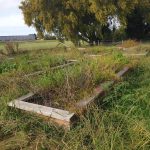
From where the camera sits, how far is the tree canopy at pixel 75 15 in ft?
104

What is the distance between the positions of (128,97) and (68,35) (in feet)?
90.8

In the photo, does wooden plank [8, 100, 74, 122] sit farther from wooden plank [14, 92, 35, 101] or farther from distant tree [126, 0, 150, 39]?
distant tree [126, 0, 150, 39]

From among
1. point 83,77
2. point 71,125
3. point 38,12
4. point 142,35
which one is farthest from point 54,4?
point 71,125

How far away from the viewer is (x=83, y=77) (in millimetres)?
7258

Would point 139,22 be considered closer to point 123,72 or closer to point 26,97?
point 123,72

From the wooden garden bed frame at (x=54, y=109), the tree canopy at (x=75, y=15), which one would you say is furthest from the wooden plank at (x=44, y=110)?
the tree canopy at (x=75, y=15)

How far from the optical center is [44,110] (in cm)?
571

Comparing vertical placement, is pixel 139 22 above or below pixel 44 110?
above

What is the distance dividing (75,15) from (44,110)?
91.6 feet

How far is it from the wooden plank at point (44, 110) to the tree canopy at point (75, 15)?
84.8ft

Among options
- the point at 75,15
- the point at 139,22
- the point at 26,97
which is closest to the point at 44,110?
the point at 26,97

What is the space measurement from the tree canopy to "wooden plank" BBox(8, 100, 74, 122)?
25.9m

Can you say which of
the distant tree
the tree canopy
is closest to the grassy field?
the tree canopy

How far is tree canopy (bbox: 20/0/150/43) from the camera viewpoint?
104ft
